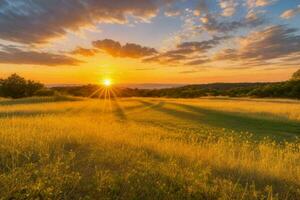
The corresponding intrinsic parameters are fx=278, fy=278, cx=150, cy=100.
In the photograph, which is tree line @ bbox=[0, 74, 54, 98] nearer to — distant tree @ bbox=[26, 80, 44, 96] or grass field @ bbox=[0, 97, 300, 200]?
distant tree @ bbox=[26, 80, 44, 96]

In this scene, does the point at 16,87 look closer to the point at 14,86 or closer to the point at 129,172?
the point at 14,86

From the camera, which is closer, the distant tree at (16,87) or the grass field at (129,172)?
the grass field at (129,172)

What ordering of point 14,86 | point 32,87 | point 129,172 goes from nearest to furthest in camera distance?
point 129,172
point 14,86
point 32,87

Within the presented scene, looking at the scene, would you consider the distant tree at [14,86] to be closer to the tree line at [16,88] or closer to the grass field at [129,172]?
the tree line at [16,88]

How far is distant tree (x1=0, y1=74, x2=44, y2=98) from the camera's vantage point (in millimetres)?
69250

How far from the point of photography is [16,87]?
69.9 m

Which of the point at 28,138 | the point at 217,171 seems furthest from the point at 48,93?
the point at 217,171

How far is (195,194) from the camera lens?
6145 mm

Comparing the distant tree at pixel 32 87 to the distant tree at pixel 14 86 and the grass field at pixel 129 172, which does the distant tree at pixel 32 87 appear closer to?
the distant tree at pixel 14 86

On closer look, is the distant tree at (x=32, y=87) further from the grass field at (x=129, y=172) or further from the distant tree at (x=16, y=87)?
the grass field at (x=129, y=172)

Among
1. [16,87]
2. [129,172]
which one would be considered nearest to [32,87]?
[16,87]

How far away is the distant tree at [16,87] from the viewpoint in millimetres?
69250

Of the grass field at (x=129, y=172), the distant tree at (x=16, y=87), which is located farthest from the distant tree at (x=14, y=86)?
the grass field at (x=129, y=172)

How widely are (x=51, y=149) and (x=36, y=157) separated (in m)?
0.80
